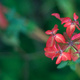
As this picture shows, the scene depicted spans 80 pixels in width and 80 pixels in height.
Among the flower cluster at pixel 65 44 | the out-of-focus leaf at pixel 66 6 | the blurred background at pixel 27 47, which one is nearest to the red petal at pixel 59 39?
the flower cluster at pixel 65 44

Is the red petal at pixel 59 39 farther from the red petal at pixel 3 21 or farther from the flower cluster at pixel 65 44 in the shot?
the red petal at pixel 3 21

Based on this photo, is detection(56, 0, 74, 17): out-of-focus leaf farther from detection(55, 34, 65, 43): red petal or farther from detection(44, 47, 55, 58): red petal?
detection(44, 47, 55, 58): red petal

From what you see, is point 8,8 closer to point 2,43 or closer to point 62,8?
point 2,43

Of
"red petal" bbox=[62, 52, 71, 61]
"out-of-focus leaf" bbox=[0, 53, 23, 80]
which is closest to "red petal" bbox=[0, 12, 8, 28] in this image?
"out-of-focus leaf" bbox=[0, 53, 23, 80]

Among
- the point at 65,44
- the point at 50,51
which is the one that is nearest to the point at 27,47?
the point at 65,44

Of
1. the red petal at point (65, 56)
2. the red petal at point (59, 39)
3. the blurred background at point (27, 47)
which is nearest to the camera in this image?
the red petal at point (65, 56)
